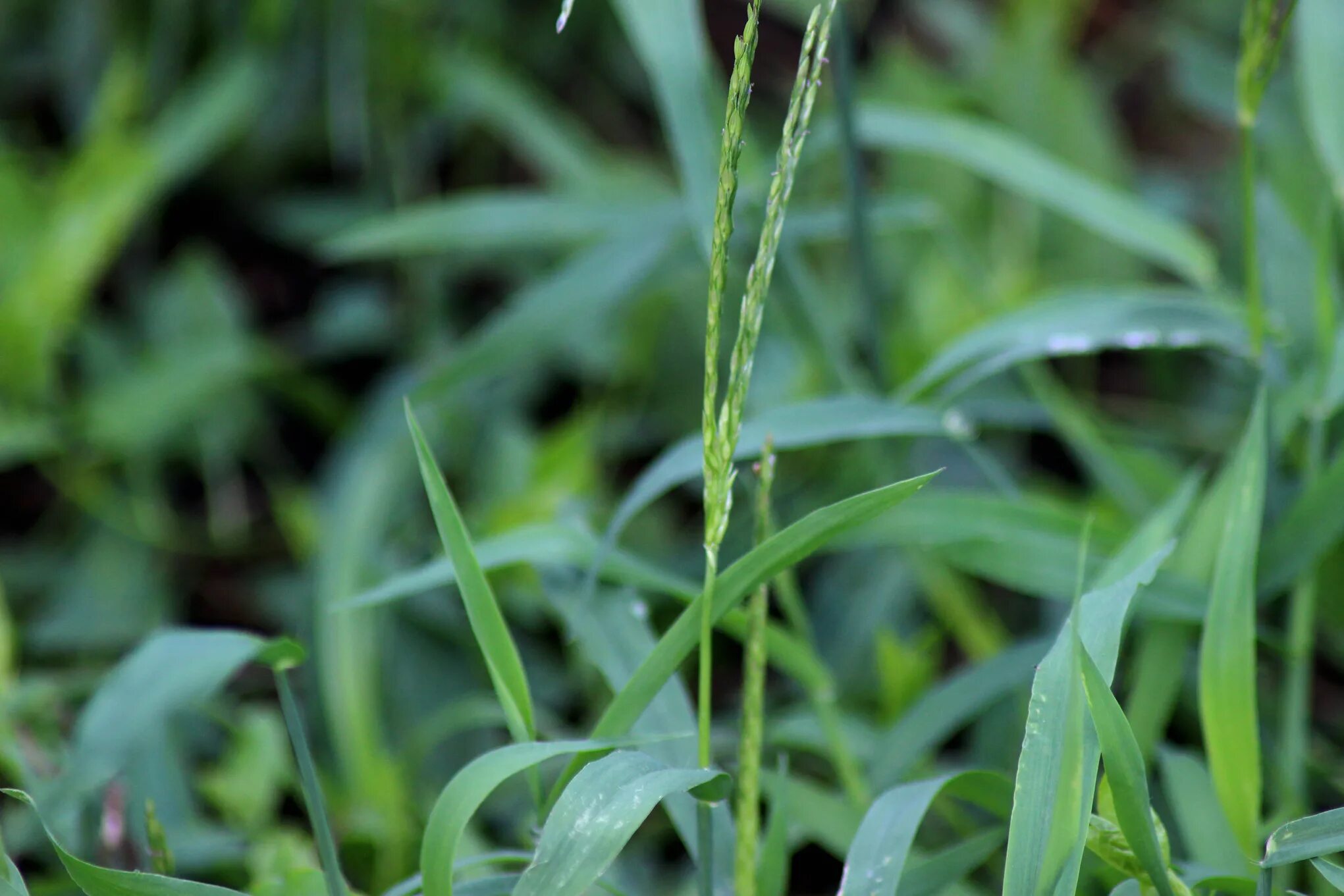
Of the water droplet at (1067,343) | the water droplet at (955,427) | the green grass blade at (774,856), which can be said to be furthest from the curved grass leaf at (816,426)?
the green grass blade at (774,856)

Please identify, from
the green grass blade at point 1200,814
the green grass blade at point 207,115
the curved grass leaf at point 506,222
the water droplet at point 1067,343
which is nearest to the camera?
the green grass blade at point 1200,814

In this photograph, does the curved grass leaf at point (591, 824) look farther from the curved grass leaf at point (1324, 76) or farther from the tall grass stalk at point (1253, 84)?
the curved grass leaf at point (1324, 76)

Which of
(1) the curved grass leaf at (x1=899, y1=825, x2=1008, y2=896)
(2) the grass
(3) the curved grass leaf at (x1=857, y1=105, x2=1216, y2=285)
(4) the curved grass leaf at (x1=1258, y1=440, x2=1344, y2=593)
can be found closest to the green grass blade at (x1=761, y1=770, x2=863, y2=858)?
(2) the grass

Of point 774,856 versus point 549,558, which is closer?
point 774,856

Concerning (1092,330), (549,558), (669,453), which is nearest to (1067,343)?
(1092,330)

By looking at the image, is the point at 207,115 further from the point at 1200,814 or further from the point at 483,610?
the point at 1200,814

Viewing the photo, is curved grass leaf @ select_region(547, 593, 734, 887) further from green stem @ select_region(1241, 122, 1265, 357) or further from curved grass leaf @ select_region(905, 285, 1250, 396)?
green stem @ select_region(1241, 122, 1265, 357)

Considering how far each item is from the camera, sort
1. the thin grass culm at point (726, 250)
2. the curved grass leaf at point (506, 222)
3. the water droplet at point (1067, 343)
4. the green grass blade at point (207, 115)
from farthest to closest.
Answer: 1. the green grass blade at point (207, 115)
2. the curved grass leaf at point (506, 222)
3. the water droplet at point (1067, 343)
4. the thin grass culm at point (726, 250)
